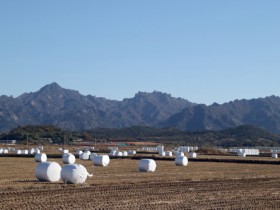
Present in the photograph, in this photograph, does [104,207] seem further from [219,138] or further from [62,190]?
[219,138]

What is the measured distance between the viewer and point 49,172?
30.1 m

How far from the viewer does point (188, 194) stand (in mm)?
25641

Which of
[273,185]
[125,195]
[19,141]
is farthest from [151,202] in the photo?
[19,141]

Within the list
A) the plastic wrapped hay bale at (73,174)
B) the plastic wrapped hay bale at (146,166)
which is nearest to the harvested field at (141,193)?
the plastic wrapped hay bale at (73,174)

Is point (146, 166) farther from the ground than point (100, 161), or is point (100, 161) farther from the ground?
point (100, 161)

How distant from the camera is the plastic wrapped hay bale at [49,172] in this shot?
30125mm

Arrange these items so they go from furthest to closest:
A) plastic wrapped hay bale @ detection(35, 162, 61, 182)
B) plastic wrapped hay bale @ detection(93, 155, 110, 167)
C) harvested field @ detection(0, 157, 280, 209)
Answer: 1. plastic wrapped hay bale @ detection(93, 155, 110, 167)
2. plastic wrapped hay bale @ detection(35, 162, 61, 182)
3. harvested field @ detection(0, 157, 280, 209)

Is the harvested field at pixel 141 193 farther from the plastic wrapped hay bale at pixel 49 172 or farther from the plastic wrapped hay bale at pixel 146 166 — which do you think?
the plastic wrapped hay bale at pixel 146 166

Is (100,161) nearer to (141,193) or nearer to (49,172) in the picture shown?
(49,172)

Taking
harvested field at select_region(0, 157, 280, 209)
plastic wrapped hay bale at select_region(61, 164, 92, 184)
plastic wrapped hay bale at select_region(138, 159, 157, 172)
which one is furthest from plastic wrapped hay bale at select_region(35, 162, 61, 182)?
plastic wrapped hay bale at select_region(138, 159, 157, 172)

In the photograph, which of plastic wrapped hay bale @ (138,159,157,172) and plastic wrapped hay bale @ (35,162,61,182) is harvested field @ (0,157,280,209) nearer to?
plastic wrapped hay bale @ (35,162,61,182)

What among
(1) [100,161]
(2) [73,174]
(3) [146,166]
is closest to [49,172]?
(2) [73,174]

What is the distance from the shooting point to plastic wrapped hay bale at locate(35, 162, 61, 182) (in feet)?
98.8

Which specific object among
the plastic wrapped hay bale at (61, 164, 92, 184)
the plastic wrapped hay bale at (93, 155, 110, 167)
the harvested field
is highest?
the plastic wrapped hay bale at (93, 155, 110, 167)
